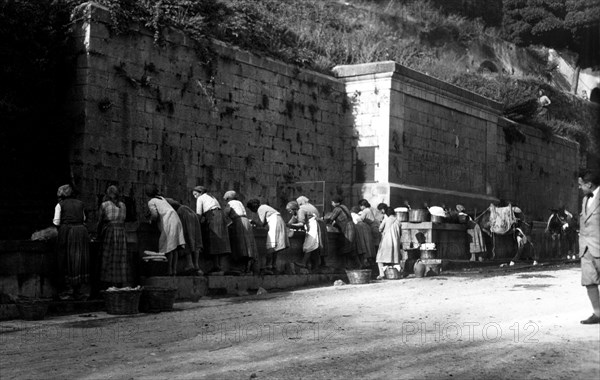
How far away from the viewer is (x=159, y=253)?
43.0 feet

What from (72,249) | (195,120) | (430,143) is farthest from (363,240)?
(72,249)

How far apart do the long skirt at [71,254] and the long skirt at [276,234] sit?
4.23 m

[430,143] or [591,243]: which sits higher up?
[430,143]

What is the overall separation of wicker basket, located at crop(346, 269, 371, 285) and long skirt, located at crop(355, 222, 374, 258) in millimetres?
1407

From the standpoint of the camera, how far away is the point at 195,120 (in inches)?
690

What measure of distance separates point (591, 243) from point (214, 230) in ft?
21.7

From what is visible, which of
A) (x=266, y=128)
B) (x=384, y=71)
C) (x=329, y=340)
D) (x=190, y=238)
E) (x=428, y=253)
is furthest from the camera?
(x=384, y=71)

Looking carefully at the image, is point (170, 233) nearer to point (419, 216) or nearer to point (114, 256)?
point (114, 256)

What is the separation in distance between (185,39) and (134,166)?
3.05 meters

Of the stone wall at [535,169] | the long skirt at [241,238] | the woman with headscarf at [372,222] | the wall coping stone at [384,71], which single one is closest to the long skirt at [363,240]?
the woman with headscarf at [372,222]

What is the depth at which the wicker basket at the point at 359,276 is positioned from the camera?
52.4 ft

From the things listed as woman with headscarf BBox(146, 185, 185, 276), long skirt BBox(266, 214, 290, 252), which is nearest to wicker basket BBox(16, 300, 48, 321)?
woman with headscarf BBox(146, 185, 185, 276)

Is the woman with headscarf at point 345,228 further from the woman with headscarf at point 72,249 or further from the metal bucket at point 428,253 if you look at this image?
the woman with headscarf at point 72,249

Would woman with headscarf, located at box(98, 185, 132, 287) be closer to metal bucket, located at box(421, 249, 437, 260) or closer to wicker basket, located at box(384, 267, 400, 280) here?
wicker basket, located at box(384, 267, 400, 280)
